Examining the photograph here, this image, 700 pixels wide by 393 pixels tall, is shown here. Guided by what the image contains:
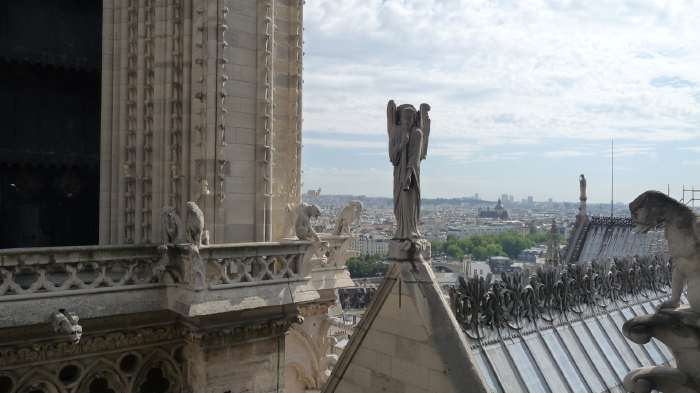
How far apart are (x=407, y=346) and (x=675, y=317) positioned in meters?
3.05

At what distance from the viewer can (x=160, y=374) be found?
830 centimetres

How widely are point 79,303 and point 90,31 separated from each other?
607 centimetres

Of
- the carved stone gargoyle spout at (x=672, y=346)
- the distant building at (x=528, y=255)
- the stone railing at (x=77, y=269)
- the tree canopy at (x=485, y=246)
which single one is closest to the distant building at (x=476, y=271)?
the stone railing at (x=77, y=269)

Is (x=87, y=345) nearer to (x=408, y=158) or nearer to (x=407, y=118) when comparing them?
(x=408, y=158)

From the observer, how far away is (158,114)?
29.5 ft

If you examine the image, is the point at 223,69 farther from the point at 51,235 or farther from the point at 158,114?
the point at 51,235

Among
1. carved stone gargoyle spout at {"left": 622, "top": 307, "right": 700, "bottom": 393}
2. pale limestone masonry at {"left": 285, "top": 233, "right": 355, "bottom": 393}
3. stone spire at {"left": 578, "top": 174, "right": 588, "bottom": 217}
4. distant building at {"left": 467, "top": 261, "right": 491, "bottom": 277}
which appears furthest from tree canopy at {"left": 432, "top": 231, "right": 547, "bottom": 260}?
carved stone gargoyle spout at {"left": 622, "top": 307, "right": 700, "bottom": 393}

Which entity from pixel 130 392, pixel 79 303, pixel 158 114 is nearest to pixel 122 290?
pixel 79 303

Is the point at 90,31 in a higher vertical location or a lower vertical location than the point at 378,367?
higher

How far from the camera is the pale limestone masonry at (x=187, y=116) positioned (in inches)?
350

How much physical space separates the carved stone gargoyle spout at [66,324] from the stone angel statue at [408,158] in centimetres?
383

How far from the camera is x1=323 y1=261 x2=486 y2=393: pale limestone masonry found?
6266 millimetres

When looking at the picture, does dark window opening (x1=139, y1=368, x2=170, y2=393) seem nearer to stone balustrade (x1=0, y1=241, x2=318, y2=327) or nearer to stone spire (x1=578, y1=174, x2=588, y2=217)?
stone balustrade (x1=0, y1=241, x2=318, y2=327)

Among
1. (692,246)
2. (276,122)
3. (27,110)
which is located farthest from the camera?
(276,122)
